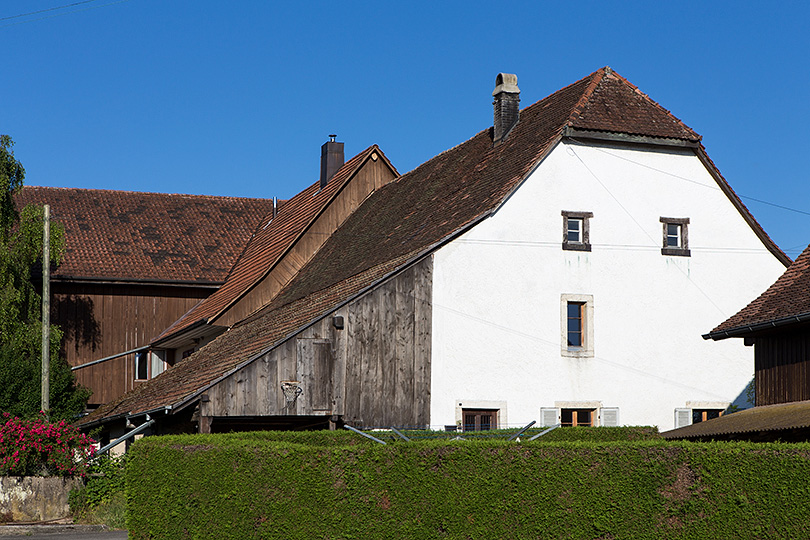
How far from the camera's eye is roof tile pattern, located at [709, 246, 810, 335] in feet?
62.8

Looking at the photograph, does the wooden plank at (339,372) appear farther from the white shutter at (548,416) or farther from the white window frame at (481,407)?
the white shutter at (548,416)

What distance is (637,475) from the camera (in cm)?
1187

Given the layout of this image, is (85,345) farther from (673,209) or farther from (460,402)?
(673,209)

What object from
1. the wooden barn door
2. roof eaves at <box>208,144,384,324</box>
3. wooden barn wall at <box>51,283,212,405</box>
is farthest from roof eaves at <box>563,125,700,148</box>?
wooden barn wall at <box>51,283,212,405</box>

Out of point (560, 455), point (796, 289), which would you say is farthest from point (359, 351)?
point (560, 455)

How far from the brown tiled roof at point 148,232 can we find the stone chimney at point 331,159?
17.2 feet

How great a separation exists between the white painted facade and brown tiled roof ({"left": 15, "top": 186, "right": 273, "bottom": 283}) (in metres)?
16.2

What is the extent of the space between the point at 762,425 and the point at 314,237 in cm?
1915

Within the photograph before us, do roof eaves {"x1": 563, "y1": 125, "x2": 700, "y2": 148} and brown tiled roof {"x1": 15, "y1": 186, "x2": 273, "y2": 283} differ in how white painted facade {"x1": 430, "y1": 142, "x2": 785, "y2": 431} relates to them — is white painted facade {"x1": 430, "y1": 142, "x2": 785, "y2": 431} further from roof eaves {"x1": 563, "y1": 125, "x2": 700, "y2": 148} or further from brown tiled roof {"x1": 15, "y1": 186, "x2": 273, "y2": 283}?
brown tiled roof {"x1": 15, "y1": 186, "x2": 273, "y2": 283}

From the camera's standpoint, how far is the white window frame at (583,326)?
24703mm

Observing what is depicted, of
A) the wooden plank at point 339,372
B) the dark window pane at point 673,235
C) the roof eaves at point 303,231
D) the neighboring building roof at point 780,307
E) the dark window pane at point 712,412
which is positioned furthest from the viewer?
the roof eaves at point 303,231

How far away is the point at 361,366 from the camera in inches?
923

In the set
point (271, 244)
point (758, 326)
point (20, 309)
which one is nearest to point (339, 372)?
point (758, 326)

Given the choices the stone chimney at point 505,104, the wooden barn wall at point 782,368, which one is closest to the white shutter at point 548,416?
the wooden barn wall at point 782,368
